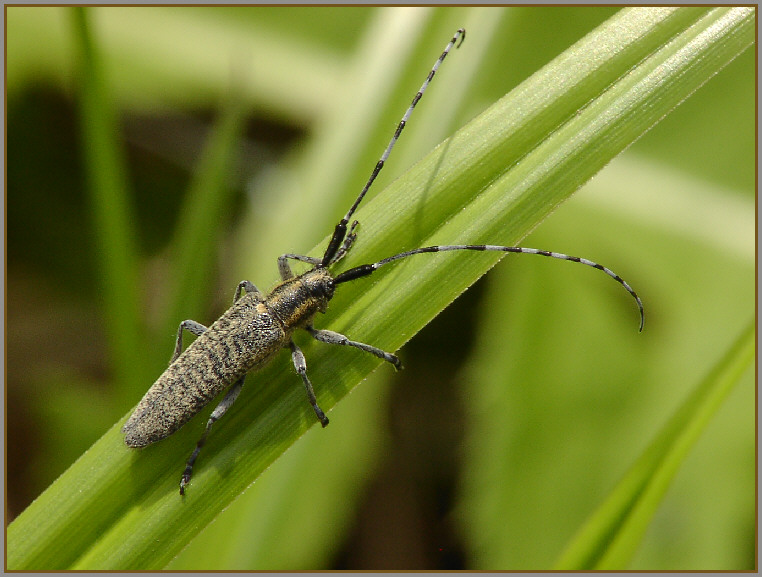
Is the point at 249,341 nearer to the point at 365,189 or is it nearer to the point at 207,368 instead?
the point at 207,368

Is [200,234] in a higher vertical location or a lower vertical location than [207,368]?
higher

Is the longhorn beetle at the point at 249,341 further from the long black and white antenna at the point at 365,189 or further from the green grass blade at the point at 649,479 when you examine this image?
the green grass blade at the point at 649,479

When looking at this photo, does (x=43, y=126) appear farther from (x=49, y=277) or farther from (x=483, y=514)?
(x=483, y=514)

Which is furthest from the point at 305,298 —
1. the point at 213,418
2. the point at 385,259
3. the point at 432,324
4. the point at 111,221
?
the point at 432,324

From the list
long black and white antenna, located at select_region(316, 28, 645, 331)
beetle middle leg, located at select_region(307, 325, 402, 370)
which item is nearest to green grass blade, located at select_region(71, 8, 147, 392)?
long black and white antenna, located at select_region(316, 28, 645, 331)

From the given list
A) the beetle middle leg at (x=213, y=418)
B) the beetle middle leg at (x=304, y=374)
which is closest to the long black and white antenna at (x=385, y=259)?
the beetle middle leg at (x=304, y=374)

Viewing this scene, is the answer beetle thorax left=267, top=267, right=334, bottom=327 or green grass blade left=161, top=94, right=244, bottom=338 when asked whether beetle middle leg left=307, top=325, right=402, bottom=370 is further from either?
green grass blade left=161, top=94, right=244, bottom=338

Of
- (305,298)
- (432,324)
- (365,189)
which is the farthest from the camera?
(432,324)
